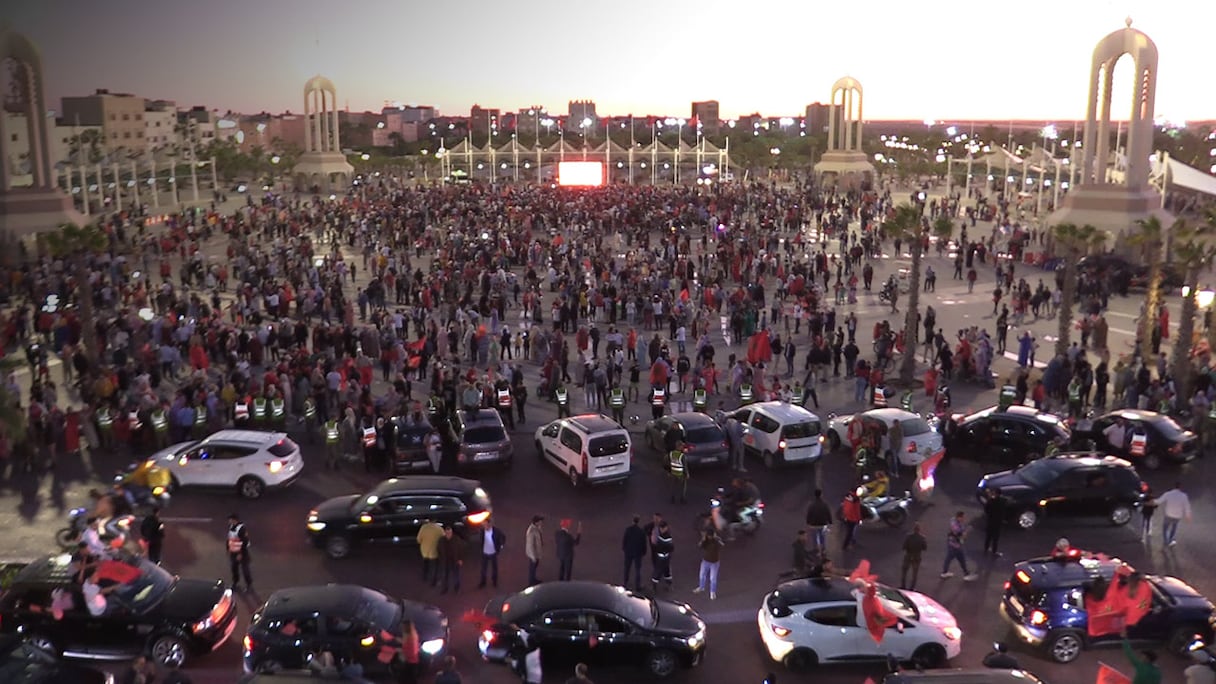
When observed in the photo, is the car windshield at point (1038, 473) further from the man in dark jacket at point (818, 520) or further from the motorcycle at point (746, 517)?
the motorcycle at point (746, 517)

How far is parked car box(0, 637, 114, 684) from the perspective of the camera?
9.05 m

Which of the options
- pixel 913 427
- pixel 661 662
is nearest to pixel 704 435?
pixel 913 427

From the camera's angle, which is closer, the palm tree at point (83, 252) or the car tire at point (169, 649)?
the car tire at point (169, 649)

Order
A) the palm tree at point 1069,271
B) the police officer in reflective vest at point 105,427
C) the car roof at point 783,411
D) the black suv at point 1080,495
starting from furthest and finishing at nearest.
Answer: the palm tree at point 1069,271 → the police officer in reflective vest at point 105,427 → the car roof at point 783,411 → the black suv at point 1080,495

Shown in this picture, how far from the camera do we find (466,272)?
33.9 m

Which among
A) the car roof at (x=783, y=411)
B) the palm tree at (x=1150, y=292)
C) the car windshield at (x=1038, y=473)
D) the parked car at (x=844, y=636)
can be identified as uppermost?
the palm tree at (x=1150, y=292)

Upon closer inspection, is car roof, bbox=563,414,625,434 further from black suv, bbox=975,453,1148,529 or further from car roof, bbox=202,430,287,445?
black suv, bbox=975,453,1148,529

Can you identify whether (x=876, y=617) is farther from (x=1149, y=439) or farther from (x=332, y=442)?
(x=332, y=442)

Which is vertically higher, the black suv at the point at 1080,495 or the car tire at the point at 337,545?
the black suv at the point at 1080,495

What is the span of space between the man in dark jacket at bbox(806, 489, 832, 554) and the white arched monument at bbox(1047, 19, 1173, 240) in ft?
110

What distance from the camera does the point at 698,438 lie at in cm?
1761

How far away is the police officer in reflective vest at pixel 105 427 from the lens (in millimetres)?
18641

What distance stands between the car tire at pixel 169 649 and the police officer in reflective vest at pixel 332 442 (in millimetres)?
7203

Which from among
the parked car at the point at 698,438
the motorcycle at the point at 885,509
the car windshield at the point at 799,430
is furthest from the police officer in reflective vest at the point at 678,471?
the motorcycle at the point at 885,509
